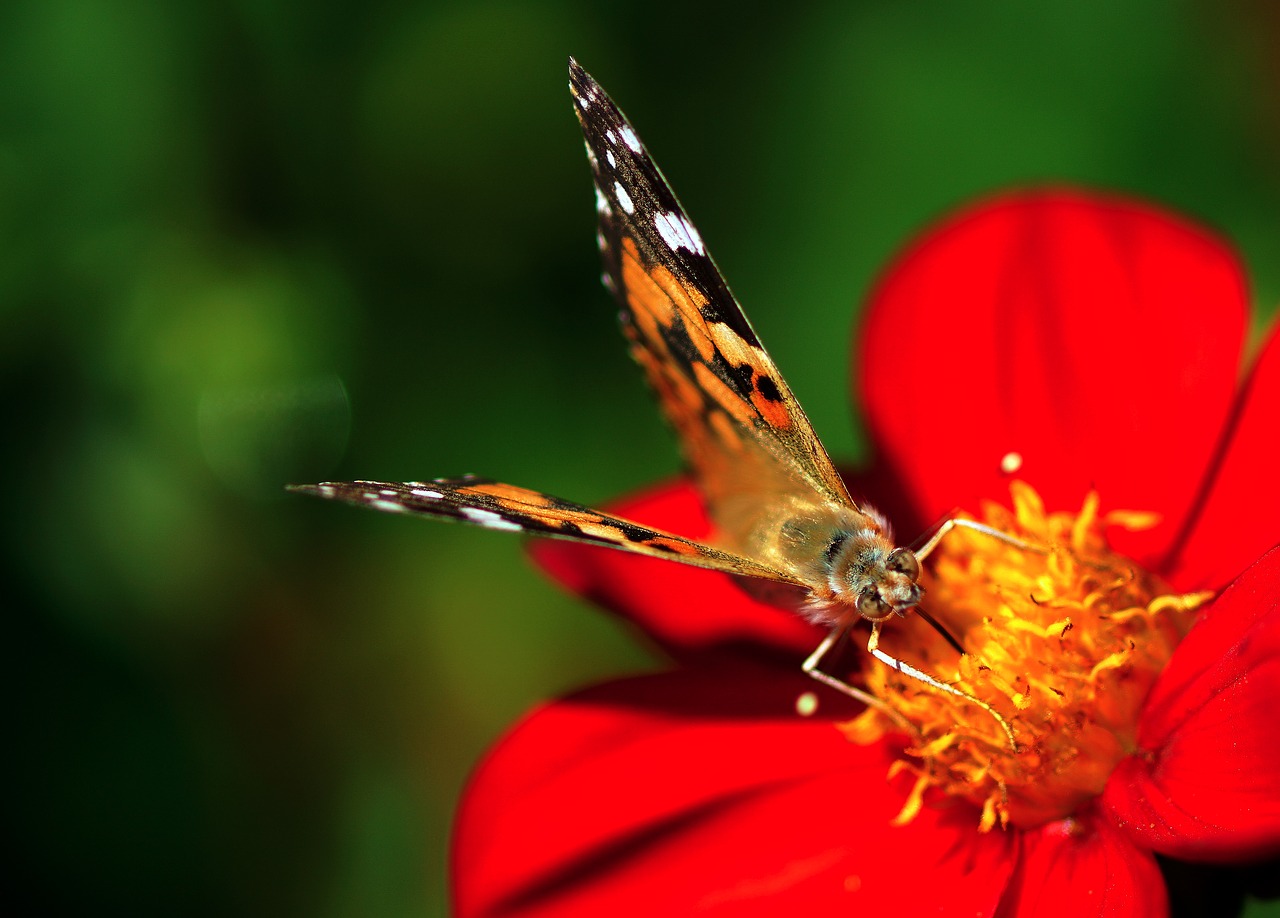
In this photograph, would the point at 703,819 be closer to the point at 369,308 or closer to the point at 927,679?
the point at 927,679

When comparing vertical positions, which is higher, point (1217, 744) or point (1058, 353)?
point (1058, 353)

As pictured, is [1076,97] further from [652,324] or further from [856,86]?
[652,324]

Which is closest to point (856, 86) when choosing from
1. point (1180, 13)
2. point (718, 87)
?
point (718, 87)

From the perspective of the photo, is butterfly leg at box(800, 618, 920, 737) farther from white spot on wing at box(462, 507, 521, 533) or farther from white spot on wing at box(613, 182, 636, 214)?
white spot on wing at box(613, 182, 636, 214)

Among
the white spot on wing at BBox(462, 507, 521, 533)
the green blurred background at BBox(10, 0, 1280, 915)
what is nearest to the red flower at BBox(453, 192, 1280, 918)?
the white spot on wing at BBox(462, 507, 521, 533)

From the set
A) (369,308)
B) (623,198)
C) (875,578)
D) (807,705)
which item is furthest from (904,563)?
(369,308)

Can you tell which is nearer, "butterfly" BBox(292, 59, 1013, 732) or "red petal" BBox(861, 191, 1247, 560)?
"butterfly" BBox(292, 59, 1013, 732)

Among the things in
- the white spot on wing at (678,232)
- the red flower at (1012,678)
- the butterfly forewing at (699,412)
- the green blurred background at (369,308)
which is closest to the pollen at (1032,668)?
the red flower at (1012,678)
